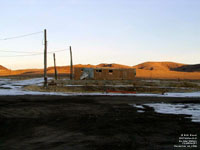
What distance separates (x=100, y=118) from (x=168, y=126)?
368cm

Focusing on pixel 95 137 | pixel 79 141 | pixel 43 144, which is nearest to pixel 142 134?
pixel 95 137

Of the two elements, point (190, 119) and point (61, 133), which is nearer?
point (61, 133)

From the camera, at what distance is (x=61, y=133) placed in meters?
9.21

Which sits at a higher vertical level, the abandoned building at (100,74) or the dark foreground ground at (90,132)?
the abandoned building at (100,74)

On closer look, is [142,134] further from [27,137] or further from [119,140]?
[27,137]

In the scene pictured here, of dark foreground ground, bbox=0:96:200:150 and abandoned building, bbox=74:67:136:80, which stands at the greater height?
abandoned building, bbox=74:67:136:80

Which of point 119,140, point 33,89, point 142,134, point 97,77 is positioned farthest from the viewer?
point 97,77

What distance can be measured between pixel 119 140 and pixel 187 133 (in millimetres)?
2933

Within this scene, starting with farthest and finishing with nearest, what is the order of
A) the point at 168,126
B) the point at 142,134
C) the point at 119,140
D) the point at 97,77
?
1. the point at 97,77
2. the point at 168,126
3. the point at 142,134
4. the point at 119,140

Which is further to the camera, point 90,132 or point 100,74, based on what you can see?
point 100,74

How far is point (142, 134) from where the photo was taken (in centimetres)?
913

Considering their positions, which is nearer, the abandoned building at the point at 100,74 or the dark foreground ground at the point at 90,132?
the dark foreground ground at the point at 90,132

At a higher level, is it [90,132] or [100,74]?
[100,74]

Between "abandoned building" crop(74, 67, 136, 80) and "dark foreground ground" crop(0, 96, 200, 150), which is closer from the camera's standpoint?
"dark foreground ground" crop(0, 96, 200, 150)
